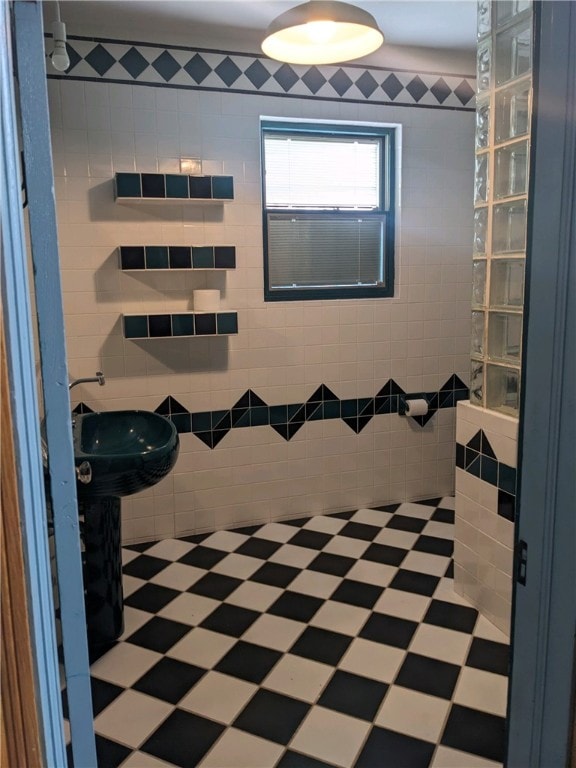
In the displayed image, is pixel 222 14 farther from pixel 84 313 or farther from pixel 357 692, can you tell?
pixel 357 692

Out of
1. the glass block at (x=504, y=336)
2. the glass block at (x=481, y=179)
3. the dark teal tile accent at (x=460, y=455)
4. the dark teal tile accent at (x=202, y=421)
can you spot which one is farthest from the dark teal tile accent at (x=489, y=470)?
the dark teal tile accent at (x=202, y=421)

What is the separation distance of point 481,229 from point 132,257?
162 cm

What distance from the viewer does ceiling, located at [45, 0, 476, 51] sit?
8.96ft

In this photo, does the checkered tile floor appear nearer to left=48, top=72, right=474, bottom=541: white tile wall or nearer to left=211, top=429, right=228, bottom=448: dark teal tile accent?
left=48, top=72, right=474, bottom=541: white tile wall

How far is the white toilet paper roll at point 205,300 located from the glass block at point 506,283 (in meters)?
1.38

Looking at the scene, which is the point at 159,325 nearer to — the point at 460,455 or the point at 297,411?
the point at 297,411

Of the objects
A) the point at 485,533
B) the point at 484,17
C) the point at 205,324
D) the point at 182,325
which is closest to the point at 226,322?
the point at 205,324

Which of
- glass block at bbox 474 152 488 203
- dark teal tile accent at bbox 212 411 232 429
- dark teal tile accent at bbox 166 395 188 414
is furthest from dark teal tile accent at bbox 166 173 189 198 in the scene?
glass block at bbox 474 152 488 203

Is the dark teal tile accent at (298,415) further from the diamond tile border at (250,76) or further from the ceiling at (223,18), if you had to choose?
the ceiling at (223,18)

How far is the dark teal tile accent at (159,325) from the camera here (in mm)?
3094

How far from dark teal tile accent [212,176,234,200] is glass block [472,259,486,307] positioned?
4.22ft

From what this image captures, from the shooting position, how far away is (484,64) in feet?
7.70

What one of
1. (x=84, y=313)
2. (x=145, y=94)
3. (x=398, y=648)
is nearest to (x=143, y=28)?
(x=145, y=94)

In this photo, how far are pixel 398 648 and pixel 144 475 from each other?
3.88ft
